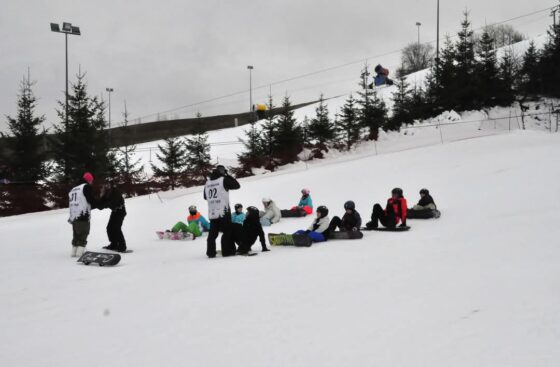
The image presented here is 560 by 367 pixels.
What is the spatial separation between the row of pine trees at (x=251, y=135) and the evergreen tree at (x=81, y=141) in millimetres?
53

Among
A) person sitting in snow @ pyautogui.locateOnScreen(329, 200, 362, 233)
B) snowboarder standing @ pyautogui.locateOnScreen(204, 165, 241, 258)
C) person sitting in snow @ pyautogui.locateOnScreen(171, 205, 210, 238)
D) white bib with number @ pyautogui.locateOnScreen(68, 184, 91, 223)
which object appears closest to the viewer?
snowboarder standing @ pyautogui.locateOnScreen(204, 165, 241, 258)

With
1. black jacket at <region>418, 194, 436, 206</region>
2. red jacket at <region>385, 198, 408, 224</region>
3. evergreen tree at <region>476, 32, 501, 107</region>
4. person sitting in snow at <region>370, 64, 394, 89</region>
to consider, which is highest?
person sitting in snow at <region>370, 64, 394, 89</region>

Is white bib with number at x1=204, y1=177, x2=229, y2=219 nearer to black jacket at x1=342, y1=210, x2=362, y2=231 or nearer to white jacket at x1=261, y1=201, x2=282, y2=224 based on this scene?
black jacket at x1=342, y1=210, x2=362, y2=231

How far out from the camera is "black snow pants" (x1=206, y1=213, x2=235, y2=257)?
29.5 feet

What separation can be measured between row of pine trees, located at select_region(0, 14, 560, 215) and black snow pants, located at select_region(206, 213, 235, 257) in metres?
16.4

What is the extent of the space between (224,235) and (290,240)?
5.21 ft

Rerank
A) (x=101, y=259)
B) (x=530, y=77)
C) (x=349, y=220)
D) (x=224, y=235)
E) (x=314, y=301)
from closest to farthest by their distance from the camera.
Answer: (x=314, y=301) → (x=101, y=259) → (x=224, y=235) → (x=349, y=220) → (x=530, y=77)

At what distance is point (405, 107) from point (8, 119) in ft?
102

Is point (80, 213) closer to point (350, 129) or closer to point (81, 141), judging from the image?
point (81, 141)

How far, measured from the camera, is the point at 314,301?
5.19 metres

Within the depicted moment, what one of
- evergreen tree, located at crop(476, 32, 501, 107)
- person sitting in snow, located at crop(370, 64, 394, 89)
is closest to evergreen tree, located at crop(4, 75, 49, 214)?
evergreen tree, located at crop(476, 32, 501, 107)

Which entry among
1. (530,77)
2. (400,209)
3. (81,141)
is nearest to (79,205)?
(400,209)

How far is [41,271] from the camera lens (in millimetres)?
8312

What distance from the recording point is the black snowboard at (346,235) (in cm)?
1024
